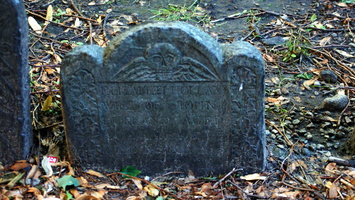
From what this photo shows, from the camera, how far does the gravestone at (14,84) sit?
319cm

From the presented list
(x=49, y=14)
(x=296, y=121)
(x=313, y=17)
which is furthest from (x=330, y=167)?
(x=49, y=14)

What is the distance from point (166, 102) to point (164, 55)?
0.36 m

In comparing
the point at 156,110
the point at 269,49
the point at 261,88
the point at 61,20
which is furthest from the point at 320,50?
the point at 61,20

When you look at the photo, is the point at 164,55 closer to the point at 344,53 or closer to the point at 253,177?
the point at 253,177

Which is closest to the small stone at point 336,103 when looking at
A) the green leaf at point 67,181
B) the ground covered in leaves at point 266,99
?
the ground covered in leaves at point 266,99

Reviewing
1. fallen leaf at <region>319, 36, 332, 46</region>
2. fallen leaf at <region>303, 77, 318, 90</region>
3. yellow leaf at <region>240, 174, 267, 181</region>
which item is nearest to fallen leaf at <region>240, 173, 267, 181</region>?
yellow leaf at <region>240, 174, 267, 181</region>

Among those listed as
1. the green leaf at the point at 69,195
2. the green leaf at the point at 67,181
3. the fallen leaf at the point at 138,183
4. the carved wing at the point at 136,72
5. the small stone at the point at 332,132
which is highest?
the carved wing at the point at 136,72

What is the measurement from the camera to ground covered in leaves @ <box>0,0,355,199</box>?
11.2 feet

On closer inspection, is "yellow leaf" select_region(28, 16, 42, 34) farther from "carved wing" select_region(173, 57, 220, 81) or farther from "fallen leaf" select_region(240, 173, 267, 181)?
"fallen leaf" select_region(240, 173, 267, 181)

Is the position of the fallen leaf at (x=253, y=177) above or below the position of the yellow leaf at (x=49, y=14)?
below

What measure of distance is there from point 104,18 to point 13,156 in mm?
2894

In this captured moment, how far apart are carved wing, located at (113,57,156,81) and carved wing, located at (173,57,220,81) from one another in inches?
7.0

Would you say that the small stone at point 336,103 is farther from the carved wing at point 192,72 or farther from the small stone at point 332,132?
the carved wing at point 192,72

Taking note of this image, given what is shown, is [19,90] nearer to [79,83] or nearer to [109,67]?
[79,83]
